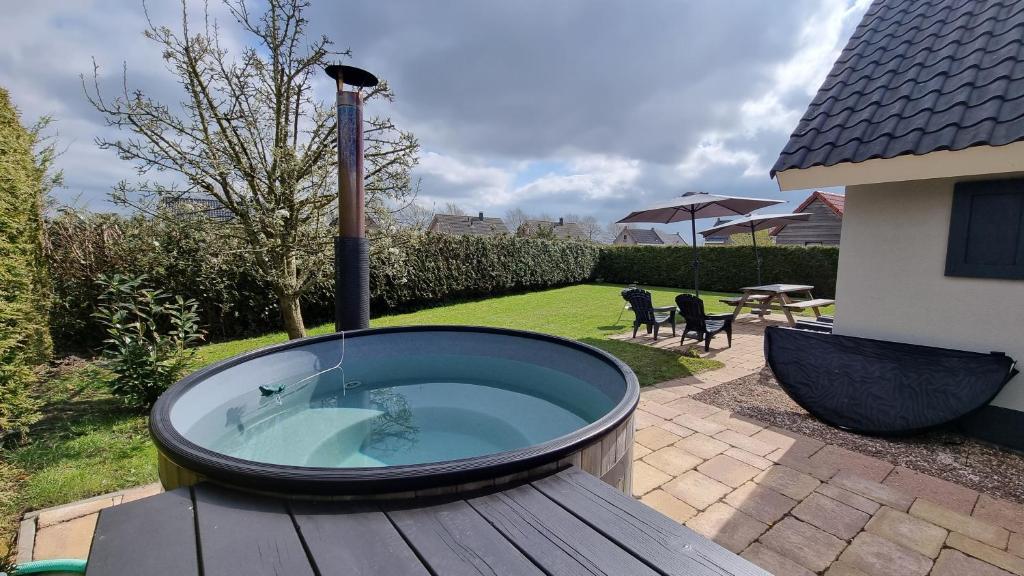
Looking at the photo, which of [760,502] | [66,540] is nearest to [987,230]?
[760,502]

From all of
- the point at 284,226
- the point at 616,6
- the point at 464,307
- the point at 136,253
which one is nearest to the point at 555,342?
the point at 284,226

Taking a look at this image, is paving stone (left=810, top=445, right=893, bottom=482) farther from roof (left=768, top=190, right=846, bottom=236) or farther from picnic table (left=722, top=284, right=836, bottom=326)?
roof (left=768, top=190, right=846, bottom=236)

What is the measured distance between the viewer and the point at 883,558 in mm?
2301

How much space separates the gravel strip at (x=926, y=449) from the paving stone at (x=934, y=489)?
125mm

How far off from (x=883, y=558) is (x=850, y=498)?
624mm

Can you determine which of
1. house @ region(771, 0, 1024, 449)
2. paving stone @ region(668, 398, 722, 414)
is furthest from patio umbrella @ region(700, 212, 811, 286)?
paving stone @ region(668, 398, 722, 414)

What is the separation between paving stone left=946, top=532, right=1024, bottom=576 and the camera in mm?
2250

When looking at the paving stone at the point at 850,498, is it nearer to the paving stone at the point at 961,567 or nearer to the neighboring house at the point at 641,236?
the paving stone at the point at 961,567

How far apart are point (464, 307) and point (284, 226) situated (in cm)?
717

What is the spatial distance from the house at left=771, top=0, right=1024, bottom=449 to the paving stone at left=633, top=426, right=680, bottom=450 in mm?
2634

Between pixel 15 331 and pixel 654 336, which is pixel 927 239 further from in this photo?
pixel 15 331

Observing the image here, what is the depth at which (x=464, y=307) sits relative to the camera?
40.5ft

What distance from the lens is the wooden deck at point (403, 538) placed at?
128 centimetres

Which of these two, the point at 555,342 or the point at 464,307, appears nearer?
the point at 555,342
